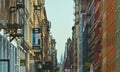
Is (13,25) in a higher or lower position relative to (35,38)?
higher

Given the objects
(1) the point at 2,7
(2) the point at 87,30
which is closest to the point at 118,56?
(1) the point at 2,7

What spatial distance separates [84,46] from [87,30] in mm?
16734

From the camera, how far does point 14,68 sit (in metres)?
44.8

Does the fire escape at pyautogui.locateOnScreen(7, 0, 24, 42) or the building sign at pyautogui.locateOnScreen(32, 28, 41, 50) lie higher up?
the fire escape at pyautogui.locateOnScreen(7, 0, 24, 42)

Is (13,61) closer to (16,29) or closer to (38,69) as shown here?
(16,29)

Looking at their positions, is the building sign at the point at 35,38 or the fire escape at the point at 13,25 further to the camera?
the building sign at the point at 35,38

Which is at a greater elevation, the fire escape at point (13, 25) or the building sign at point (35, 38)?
the fire escape at point (13, 25)

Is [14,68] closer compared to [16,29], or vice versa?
[16,29]

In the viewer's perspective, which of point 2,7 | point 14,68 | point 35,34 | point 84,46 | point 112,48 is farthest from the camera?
point 84,46

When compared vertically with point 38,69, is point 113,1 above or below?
above

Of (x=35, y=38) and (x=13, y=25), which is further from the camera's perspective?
(x=35, y=38)

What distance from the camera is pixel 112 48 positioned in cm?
5956

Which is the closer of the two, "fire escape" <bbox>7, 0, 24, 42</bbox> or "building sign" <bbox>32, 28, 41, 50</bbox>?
"fire escape" <bbox>7, 0, 24, 42</bbox>

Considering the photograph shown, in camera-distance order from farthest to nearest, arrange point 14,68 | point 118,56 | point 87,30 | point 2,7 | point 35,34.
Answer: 1. point 87,30
2. point 35,34
3. point 118,56
4. point 14,68
5. point 2,7
